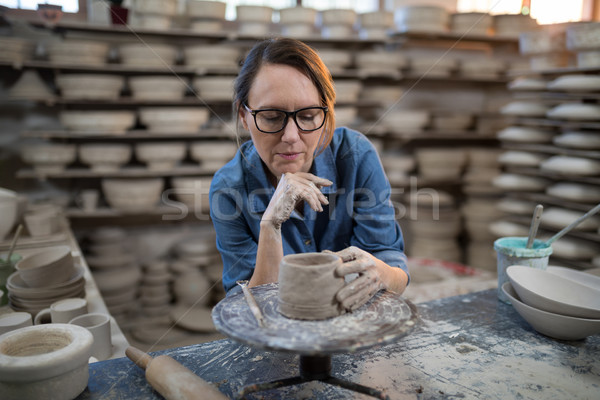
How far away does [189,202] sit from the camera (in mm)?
3971

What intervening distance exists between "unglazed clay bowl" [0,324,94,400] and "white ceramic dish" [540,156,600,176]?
333 cm

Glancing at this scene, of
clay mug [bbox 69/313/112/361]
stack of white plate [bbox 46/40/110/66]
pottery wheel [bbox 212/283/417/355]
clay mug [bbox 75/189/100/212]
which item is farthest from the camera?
clay mug [bbox 75/189/100/212]

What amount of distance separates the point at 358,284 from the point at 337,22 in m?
3.62

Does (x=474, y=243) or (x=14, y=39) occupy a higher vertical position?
(x=14, y=39)

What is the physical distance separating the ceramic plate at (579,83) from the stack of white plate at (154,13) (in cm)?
309

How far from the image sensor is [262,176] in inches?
66.1

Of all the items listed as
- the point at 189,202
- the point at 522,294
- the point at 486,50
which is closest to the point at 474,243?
the point at 486,50

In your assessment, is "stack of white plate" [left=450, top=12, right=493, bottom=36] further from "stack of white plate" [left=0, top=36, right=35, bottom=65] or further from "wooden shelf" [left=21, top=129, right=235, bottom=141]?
"stack of white plate" [left=0, top=36, right=35, bottom=65]

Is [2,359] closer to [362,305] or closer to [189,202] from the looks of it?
[362,305]

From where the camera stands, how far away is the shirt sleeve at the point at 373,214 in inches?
63.6

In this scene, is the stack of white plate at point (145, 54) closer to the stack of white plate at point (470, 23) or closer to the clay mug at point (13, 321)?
the clay mug at point (13, 321)

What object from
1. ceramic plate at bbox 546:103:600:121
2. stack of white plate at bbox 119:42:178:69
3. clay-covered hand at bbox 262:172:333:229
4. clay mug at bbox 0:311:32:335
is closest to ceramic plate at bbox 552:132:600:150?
ceramic plate at bbox 546:103:600:121

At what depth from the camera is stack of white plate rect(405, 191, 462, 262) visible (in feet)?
15.5

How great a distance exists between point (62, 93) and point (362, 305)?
11.3 feet
